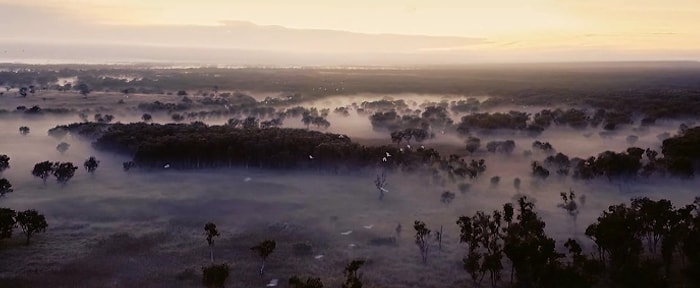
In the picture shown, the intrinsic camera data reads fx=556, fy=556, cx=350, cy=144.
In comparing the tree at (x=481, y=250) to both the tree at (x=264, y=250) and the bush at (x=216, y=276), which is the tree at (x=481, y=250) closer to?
the tree at (x=264, y=250)

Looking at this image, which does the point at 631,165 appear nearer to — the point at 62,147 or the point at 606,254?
→ the point at 606,254

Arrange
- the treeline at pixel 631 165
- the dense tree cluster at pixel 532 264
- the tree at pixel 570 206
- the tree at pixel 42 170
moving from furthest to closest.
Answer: the treeline at pixel 631 165
the tree at pixel 42 170
the tree at pixel 570 206
the dense tree cluster at pixel 532 264

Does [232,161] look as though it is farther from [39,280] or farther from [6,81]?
[6,81]

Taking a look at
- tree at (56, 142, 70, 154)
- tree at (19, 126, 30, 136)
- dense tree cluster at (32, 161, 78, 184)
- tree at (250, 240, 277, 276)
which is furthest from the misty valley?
tree at (19, 126, 30, 136)

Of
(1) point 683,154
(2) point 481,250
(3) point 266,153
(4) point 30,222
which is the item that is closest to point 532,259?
(2) point 481,250

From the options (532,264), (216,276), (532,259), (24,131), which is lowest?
(532,264)

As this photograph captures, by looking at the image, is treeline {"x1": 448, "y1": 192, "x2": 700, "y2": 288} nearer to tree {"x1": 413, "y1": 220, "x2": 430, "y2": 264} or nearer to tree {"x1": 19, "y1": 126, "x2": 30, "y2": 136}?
tree {"x1": 413, "y1": 220, "x2": 430, "y2": 264}

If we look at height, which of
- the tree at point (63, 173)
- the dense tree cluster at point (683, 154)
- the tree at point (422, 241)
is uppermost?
the dense tree cluster at point (683, 154)

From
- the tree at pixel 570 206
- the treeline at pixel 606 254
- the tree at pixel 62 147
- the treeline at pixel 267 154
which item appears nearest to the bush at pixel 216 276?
the treeline at pixel 606 254
